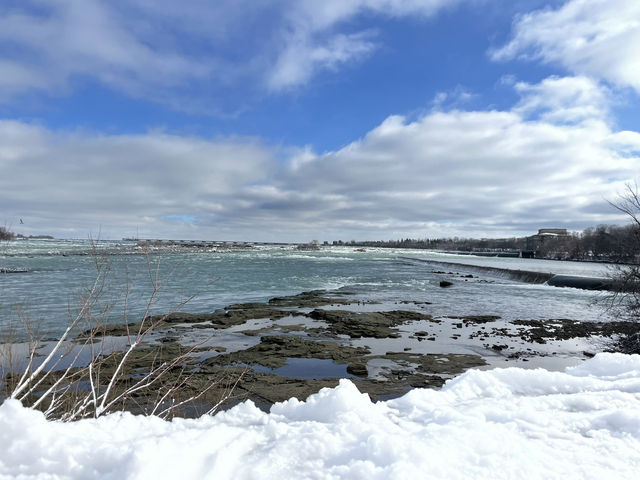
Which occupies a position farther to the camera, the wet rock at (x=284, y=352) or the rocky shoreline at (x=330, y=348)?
the wet rock at (x=284, y=352)

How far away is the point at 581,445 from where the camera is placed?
365cm

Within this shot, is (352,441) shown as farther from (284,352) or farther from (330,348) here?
(330,348)

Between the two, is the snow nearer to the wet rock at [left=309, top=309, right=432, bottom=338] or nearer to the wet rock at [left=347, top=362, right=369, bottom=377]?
the wet rock at [left=347, top=362, right=369, bottom=377]

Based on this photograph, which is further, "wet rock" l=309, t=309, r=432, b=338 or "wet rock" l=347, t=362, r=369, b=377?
"wet rock" l=309, t=309, r=432, b=338

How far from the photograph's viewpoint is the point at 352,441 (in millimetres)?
3373

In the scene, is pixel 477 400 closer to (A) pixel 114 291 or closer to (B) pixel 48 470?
(B) pixel 48 470

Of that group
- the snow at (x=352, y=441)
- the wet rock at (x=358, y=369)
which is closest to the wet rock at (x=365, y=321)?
the wet rock at (x=358, y=369)

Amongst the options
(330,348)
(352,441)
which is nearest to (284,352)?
(330,348)

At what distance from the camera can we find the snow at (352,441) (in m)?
2.78

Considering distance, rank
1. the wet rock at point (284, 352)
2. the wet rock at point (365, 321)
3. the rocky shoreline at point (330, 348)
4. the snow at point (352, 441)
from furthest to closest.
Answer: the wet rock at point (365, 321)
the wet rock at point (284, 352)
the rocky shoreline at point (330, 348)
the snow at point (352, 441)

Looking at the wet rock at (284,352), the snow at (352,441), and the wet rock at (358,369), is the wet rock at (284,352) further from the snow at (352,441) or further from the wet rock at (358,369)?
the snow at (352,441)

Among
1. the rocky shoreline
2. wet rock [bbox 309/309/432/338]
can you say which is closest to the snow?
the rocky shoreline

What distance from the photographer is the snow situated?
2.78 meters

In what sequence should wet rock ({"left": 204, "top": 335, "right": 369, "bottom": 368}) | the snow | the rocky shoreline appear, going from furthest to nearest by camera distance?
wet rock ({"left": 204, "top": 335, "right": 369, "bottom": 368})
the rocky shoreline
the snow
